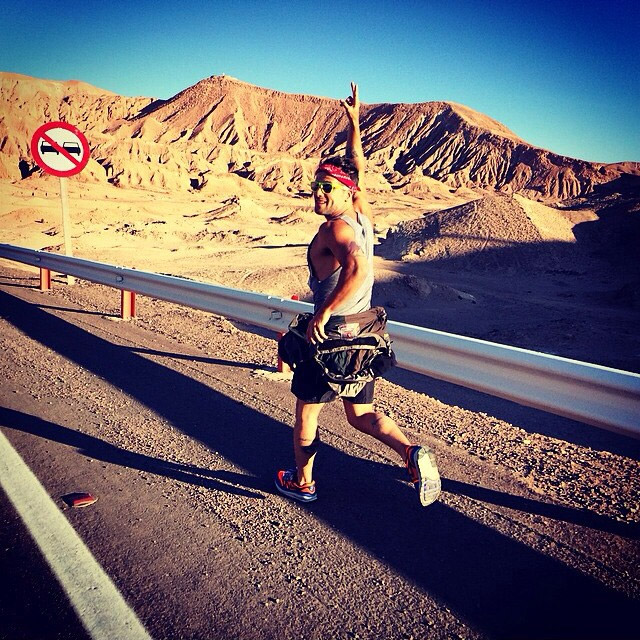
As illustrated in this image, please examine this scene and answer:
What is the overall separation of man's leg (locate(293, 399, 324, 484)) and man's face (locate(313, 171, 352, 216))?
101cm

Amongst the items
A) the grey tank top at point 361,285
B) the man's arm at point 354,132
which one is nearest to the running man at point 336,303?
the grey tank top at point 361,285

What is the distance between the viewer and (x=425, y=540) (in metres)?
2.51

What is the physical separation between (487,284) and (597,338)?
6.10m

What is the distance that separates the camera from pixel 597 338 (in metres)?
7.83

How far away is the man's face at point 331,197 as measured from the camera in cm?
248

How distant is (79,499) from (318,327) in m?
1.60

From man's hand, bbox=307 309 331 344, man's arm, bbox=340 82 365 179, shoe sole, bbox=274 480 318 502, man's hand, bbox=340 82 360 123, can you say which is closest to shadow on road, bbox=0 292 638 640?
shoe sole, bbox=274 480 318 502

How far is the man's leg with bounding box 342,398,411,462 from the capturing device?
2709 millimetres

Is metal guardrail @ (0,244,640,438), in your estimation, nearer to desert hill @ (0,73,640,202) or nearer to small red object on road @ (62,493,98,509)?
small red object on road @ (62,493,98,509)

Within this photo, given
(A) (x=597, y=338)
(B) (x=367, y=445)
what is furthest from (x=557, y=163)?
(B) (x=367, y=445)

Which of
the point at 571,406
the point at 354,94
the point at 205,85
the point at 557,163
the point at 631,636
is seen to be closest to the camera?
the point at 631,636

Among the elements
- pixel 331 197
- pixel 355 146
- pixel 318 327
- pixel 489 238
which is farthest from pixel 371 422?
pixel 489 238

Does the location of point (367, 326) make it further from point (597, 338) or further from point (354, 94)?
point (597, 338)

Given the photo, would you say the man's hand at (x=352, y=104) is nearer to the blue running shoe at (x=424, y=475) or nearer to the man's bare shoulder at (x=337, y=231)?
the man's bare shoulder at (x=337, y=231)
